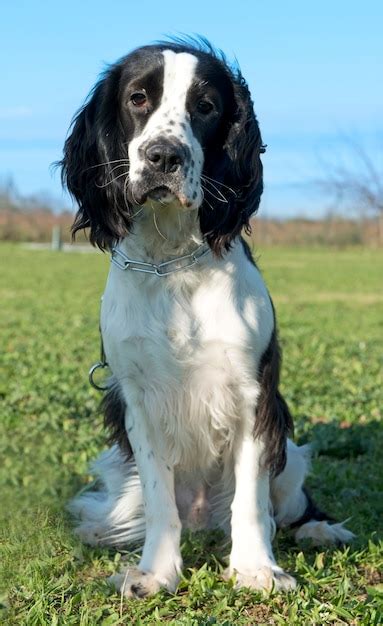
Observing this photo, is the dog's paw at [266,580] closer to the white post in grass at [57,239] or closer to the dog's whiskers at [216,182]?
the dog's whiskers at [216,182]

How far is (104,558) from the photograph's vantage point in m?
4.21

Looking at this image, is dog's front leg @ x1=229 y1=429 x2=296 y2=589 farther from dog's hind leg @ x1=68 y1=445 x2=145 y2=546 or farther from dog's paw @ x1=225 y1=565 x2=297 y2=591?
dog's hind leg @ x1=68 y1=445 x2=145 y2=546

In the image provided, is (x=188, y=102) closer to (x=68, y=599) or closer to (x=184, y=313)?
(x=184, y=313)

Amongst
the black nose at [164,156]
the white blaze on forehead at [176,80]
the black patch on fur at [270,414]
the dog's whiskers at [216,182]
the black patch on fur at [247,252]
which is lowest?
the black patch on fur at [270,414]

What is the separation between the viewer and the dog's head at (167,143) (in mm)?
3600

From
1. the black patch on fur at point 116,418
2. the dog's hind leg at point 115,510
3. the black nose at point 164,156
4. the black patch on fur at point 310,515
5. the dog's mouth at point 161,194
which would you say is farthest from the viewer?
the black patch on fur at point 310,515

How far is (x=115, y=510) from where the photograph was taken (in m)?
4.41

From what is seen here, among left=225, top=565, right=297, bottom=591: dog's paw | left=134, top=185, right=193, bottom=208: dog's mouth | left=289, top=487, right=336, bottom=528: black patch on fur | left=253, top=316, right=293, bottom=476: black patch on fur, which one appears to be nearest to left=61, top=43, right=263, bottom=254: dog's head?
left=134, top=185, right=193, bottom=208: dog's mouth

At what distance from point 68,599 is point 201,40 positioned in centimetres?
238

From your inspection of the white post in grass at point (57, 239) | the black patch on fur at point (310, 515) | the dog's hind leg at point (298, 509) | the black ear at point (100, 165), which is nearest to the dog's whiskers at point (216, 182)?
the black ear at point (100, 165)

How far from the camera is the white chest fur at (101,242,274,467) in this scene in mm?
3838

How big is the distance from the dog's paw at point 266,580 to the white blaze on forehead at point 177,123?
1523 mm

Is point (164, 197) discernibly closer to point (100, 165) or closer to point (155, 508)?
point (100, 165)

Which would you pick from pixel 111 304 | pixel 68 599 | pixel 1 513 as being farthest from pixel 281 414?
pixel 1 513
